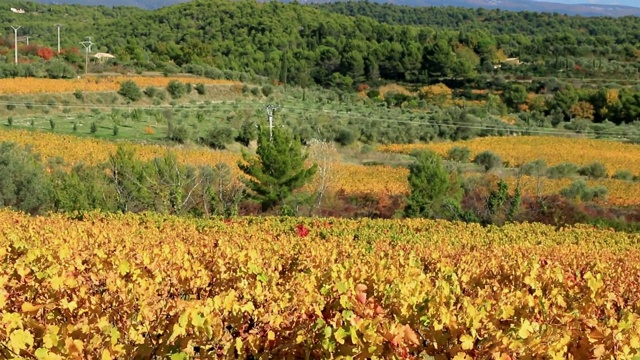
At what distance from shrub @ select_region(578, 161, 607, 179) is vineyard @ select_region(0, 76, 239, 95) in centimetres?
3062

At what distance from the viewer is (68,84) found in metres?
49.2

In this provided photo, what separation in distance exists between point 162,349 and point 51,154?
3150cm

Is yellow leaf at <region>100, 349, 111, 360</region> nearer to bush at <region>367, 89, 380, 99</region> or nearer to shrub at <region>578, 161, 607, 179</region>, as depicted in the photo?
shrub at <region>578, 161, 607, 179</region>

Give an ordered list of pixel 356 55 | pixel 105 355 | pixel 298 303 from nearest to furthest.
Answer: pixel 105 355, pixel 298 303, pixel 356 55

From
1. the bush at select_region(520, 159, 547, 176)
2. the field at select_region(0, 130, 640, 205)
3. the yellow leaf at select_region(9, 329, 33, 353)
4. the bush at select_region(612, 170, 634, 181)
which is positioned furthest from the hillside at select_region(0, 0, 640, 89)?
the yellow leaf at select_region(9, 329, 33, 353)

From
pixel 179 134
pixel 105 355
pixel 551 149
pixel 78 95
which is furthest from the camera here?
pixel 551 149

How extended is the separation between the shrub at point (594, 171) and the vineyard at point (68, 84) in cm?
3062

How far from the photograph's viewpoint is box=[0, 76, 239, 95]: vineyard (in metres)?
45.5

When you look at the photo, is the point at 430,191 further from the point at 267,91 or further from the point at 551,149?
the point at 267,91

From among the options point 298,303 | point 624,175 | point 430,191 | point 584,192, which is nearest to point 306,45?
point 624,175

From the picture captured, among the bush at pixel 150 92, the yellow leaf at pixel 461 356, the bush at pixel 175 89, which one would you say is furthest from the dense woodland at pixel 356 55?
the yellow leaf at pixel 461 356

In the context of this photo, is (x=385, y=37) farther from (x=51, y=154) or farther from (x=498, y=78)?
(x=51, y=154)

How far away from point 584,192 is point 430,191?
27.4 ft

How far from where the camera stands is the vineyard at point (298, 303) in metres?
4.27
